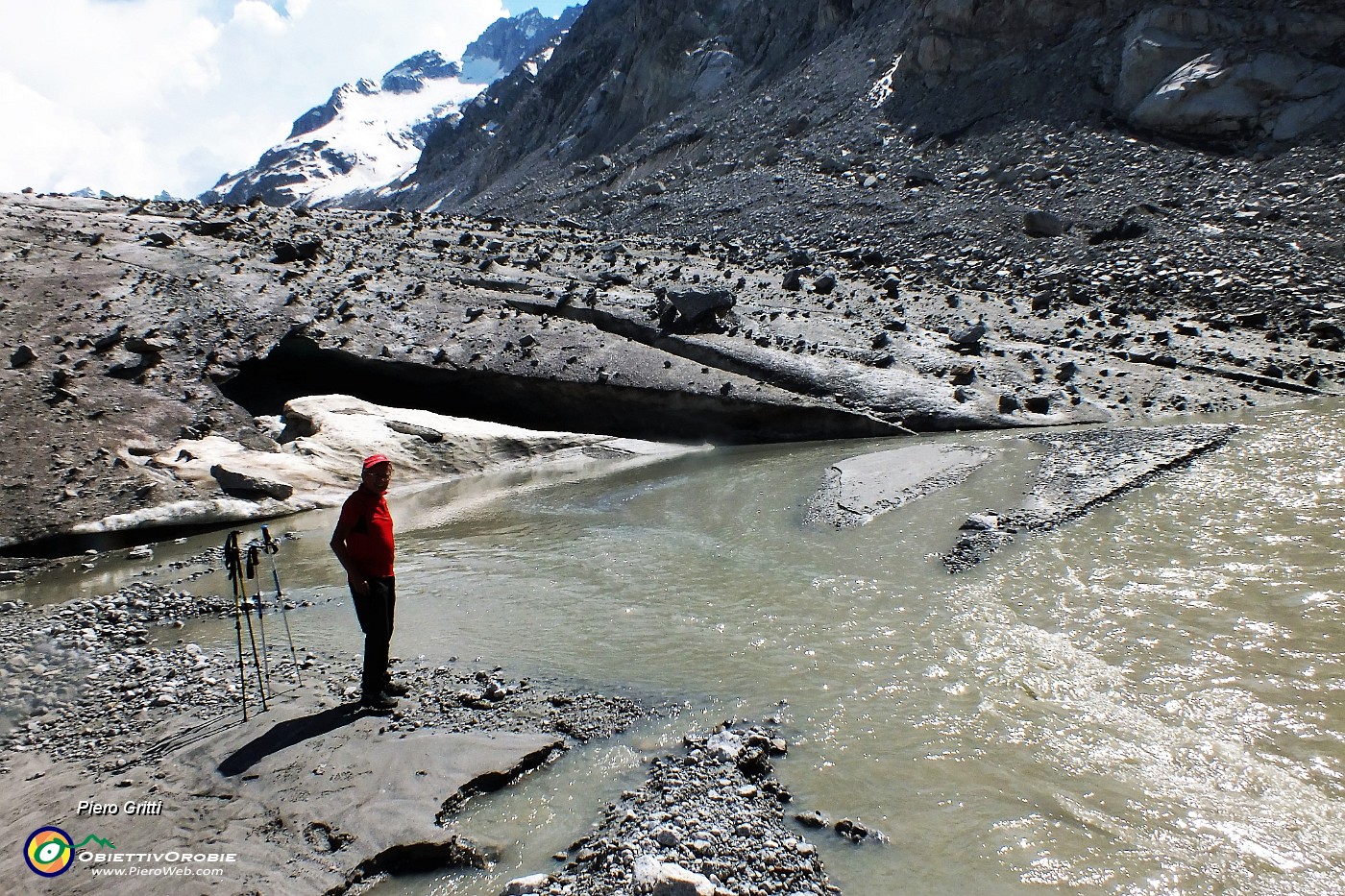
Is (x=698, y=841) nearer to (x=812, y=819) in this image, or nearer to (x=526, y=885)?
(x=812, y=819)

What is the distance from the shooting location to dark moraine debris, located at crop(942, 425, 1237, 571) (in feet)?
26.2

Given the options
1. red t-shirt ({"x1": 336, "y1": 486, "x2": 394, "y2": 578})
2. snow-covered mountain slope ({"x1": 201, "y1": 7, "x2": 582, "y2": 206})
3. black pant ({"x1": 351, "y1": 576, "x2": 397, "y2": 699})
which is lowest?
black pant ({"x1": 351, "y1": 576, "x2": 397, "y2": 699})

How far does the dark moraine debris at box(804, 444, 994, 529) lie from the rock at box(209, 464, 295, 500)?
7.72 metres

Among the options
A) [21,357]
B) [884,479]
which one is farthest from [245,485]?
[884,479]

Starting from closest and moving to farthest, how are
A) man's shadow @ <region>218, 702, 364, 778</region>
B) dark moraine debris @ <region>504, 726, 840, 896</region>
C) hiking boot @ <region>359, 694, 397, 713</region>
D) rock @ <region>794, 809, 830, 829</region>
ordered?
dark moraine debris @ <region>504, 726, 840, 896</region> < rock @ <region>794, 809, 830, 829</region> < man's shadow @ <region>218, 702, 364, 778</region> < hiking boot @ <region>359, 694, 397, 713</region>

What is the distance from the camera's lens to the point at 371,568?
5.23 metres

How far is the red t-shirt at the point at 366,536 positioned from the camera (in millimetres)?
5191

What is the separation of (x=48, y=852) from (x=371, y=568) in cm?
201

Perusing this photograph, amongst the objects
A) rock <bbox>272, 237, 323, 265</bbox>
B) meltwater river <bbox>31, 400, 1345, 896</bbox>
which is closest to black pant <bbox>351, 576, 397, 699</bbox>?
meltwater river <bbox>31, 400, 1345, 896</bbox>

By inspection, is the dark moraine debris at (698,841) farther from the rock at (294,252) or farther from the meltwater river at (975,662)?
the rock at (294,252)

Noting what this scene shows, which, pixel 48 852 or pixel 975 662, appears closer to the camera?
pixel 48 852

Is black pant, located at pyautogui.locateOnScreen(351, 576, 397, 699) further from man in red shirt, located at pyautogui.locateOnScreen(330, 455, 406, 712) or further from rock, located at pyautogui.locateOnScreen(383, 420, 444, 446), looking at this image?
rock, located at pyautogui.locateOnScreen(383, 420, 444, 446)

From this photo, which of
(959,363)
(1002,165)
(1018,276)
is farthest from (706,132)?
(959,363)

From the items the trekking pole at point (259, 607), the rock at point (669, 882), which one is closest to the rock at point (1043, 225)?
the trekking pole at point (259, 607)
